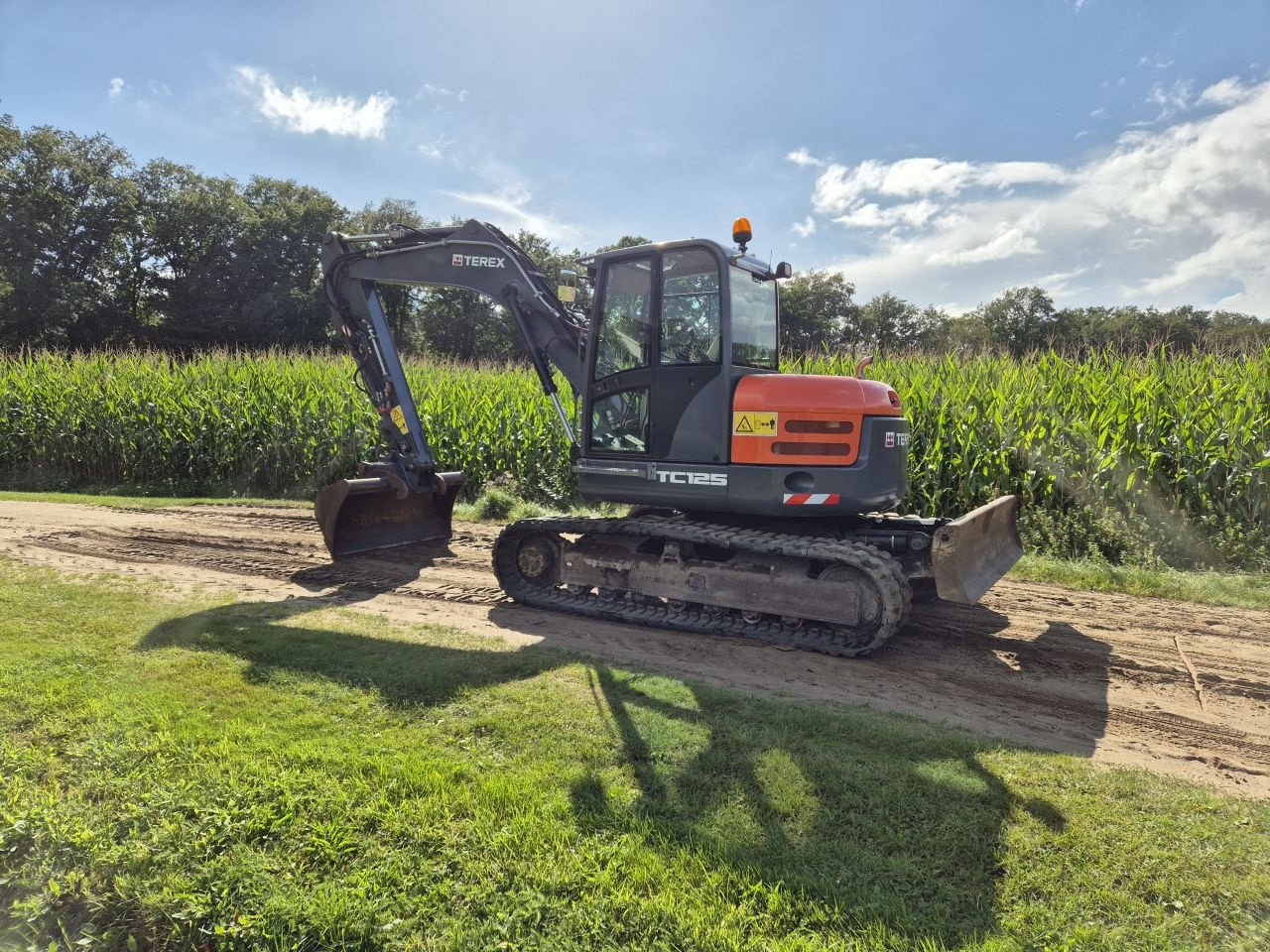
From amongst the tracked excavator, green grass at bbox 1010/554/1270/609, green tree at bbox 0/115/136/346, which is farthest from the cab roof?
green tree at bbox 0/115/136/346

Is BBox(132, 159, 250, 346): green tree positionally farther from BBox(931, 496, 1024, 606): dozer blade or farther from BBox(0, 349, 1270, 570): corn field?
BBox(931, 496, 1024, 606): dozer blade

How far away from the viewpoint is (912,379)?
1008 centimetres

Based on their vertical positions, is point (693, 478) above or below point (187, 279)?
below

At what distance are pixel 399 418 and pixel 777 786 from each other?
6.27 meters

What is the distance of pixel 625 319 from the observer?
6234 mm

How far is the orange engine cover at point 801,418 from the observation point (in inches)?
223

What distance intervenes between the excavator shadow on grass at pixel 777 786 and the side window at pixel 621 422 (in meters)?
1.95

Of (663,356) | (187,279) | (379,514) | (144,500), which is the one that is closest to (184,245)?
(187,279)

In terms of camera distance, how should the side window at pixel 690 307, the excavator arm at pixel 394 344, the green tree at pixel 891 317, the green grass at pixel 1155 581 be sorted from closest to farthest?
1. the side window at pixel 690 307
2. the green grass at pixel 1155 581
3. the excavator arm at pixel 394 344
4. the green tree at pixel 891 317

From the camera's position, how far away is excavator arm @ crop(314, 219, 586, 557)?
23.6 feet

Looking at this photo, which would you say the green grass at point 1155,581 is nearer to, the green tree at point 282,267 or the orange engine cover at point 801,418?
the orange engine cover at point 801,418

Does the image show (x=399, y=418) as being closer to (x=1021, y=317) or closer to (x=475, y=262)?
(x=475, y=262)

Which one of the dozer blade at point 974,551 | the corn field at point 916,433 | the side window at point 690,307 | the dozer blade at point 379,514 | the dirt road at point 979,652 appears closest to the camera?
the dirt road at point 979,652

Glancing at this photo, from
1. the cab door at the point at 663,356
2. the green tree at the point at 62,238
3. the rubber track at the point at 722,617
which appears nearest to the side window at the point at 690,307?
the cab door at the point at 663,356
